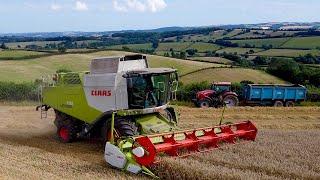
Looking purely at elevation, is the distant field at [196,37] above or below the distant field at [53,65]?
above

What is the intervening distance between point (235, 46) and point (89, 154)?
74.7 m

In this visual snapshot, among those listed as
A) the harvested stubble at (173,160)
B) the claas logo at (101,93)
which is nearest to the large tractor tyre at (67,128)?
the harvested stubble at (173,160)

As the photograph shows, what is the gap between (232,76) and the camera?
45188 millimetres

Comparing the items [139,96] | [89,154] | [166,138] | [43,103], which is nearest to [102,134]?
[89,154]

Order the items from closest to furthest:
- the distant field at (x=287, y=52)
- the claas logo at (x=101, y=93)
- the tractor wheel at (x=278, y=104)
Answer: the claas logo at (x=101, y=93) < the tractor wheel at (x=278, y=104) < the distant field at (x=287, y=52)

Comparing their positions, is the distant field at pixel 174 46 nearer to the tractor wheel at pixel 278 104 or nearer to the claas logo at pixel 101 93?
the tractor wheel at pixel 278 104

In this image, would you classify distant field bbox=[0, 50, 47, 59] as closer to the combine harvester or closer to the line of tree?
the line of tree

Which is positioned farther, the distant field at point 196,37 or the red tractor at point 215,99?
the distant field at point 196,37

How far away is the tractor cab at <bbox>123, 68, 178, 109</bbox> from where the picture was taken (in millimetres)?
12789

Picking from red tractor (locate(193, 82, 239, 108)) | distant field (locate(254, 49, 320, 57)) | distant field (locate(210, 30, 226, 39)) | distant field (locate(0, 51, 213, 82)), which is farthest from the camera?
distant field (locate(210, 30, 226, 39))

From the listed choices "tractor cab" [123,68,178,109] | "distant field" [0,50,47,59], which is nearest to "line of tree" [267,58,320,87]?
"distant field" [0,50,47,59]

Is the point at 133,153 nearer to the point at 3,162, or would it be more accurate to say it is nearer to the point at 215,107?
the point at 3,162

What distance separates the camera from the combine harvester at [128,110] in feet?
39.4

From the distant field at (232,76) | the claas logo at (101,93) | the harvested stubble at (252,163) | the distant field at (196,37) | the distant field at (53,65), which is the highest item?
the claas logo at (101,93)
